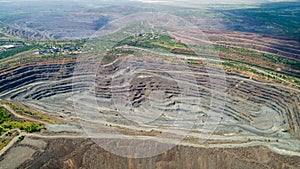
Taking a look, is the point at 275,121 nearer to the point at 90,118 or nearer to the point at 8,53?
the point at 90,118

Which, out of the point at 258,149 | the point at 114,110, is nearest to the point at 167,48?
the point at 114,110

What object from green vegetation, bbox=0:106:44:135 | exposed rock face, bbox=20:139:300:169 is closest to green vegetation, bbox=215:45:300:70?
exposed rock face, bbox=20:139:300:169

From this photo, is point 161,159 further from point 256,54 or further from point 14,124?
point 256,54

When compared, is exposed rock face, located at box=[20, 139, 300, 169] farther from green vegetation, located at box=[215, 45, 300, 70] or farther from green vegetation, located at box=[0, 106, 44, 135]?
green vegetation, located at box=[215, 45, 300, 70]

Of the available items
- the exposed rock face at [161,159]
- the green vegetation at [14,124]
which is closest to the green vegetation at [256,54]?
the exposed rock face at [161,159]

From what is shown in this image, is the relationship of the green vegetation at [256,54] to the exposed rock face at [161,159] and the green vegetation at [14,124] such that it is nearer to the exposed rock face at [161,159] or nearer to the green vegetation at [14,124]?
the exposed rock face at [161,159]

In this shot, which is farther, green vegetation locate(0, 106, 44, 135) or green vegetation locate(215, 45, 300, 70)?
green vegetation locate(215, 45, 300, 70)
